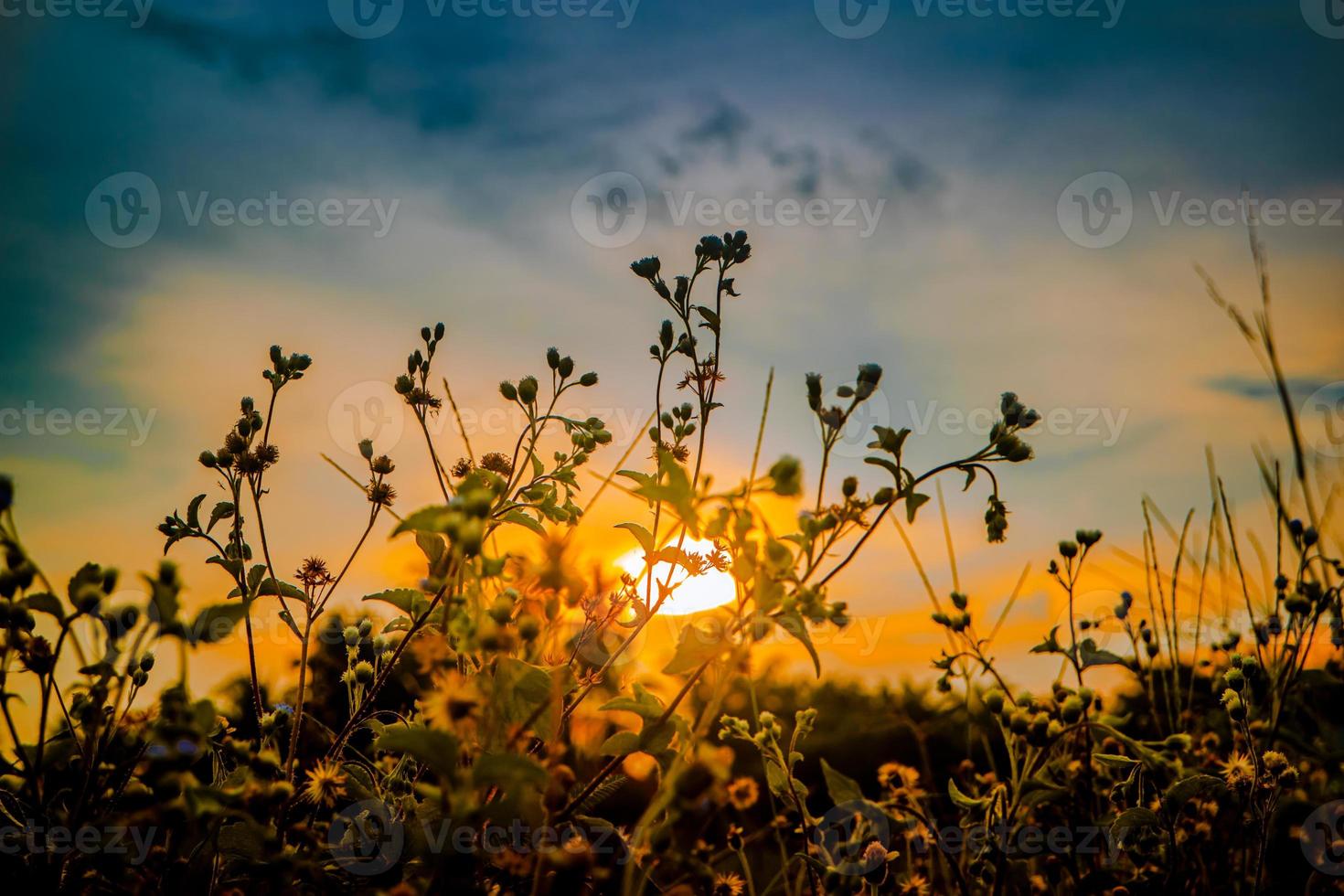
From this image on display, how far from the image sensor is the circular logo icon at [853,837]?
1.80 metres

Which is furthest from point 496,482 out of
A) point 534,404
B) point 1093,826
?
point 1093,826

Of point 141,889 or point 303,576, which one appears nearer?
point 141,889

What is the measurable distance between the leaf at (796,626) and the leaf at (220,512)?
159cm

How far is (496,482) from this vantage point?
1.86m

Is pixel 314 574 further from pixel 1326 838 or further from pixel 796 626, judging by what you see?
pixel 1326 838

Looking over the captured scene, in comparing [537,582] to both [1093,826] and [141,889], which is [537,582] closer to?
[141,889]

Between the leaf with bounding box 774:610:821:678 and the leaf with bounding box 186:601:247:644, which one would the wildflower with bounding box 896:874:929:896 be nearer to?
the leaf with bounding box 774:610:821:678

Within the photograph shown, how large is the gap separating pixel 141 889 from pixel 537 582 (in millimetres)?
1020

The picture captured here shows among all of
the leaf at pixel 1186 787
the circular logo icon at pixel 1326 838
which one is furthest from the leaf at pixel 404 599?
the circular logo icon at pixel 1326 838

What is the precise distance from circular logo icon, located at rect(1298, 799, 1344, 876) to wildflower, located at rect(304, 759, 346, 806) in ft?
8.88

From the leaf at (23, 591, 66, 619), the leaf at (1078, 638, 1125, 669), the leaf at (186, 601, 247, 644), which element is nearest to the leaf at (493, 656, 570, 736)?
the leaf at (186, 601, 247, 644)

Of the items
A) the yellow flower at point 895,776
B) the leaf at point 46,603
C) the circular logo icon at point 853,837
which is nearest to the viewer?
the leaf at point 46,603

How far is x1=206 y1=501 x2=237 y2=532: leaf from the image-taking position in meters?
2.15

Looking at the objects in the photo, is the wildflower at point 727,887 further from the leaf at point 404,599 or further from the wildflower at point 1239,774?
the wildflower at point 1239,774
